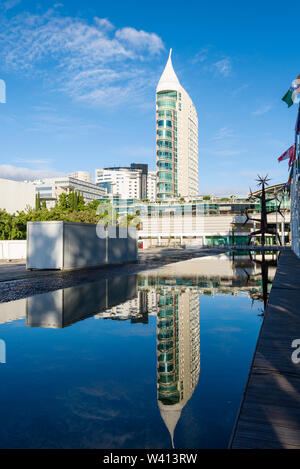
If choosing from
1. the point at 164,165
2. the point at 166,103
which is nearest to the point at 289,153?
the point at 164,165

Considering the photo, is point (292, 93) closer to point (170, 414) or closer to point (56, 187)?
point (170, 414)

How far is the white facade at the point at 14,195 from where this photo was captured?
93.2 meters

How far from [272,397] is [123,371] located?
1.91 metres

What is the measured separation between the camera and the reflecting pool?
121 inches

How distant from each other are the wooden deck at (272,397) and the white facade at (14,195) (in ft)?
316

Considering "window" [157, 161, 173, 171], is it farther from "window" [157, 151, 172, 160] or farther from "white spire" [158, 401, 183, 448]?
"white spire" [158, 401, 183, 448]

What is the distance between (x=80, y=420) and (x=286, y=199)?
8380 cm

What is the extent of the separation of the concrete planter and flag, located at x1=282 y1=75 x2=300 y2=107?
13.0m

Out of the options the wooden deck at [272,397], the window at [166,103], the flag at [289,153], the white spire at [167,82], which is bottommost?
the wooden deck at [272,397]

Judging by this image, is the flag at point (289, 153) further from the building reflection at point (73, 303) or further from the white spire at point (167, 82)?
the white spire at point (167, 82)

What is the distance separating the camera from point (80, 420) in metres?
3.27

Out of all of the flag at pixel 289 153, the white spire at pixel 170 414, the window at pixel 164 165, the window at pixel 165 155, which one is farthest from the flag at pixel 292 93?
the window at pixel 165 155
